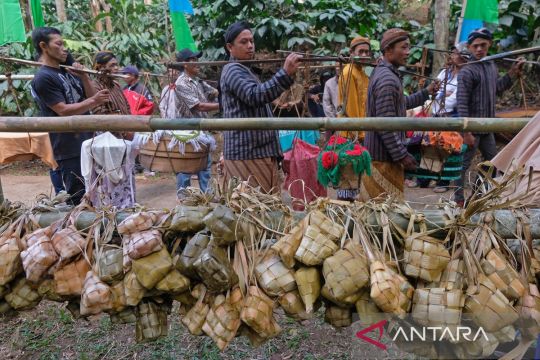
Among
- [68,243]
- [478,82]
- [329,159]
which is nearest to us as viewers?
[68,243]

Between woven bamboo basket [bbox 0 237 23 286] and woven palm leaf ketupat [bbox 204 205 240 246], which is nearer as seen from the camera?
woven palm leaf ketupat [bbox 204 205 240 246]

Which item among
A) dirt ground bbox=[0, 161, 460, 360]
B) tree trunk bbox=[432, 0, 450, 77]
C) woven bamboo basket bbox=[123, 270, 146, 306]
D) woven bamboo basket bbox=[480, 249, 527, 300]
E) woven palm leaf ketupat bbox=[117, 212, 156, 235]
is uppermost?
tree trunk bbox=[432, 0, 450, 77]

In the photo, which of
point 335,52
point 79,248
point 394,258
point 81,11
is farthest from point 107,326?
point 81,11

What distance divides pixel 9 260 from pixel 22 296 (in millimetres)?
138

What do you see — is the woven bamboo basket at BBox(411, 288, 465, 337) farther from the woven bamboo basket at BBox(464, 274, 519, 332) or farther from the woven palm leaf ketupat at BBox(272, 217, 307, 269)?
the woven palm leaf ketupat at BBox(272, 217, 307, 269)

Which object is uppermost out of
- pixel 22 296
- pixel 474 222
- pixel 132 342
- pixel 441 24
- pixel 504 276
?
pixel 441 24

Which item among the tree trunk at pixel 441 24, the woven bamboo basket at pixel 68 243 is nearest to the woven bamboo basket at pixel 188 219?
the woven bamboo basket at pixel 68 243

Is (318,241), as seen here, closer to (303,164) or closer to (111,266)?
(111,266)

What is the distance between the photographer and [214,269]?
127 centimetres

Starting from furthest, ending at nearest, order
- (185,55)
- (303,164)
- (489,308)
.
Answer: (185,55), (303,164), (489,308)

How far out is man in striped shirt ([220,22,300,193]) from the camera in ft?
9.43

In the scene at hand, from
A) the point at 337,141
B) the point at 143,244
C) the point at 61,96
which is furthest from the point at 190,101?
the point at 143,244

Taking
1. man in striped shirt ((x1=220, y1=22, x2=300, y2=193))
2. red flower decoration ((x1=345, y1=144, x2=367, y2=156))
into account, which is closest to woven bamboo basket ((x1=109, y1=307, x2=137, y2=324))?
man in striped shirt ((x1=220, y1=22, x2=300, y2=193))

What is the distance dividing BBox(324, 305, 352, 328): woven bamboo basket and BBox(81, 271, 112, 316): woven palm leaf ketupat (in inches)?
26.0
